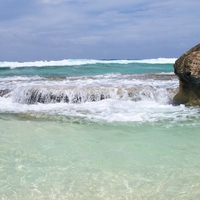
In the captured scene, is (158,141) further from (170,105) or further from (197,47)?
(197,47)

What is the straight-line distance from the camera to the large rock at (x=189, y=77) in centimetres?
761

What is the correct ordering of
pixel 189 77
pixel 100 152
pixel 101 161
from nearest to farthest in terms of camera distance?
pixel 101 161
pixel 100 152
pixel 189 77

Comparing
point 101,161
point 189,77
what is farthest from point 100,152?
point 189,77

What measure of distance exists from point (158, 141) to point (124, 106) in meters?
3.22

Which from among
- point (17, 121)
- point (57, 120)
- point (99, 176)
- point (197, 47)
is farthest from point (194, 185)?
point (197, 47)

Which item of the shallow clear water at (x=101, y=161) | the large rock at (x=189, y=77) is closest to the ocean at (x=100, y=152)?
the shallow clear water at (x=101, y=161)

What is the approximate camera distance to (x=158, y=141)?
15.3 ft

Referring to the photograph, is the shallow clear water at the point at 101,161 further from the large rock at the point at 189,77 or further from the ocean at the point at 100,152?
the large rock at the point at 189,77

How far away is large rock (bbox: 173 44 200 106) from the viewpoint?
7613mm

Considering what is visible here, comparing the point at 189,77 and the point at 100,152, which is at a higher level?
the point at 189,77

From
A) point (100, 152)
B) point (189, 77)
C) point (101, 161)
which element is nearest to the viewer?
point (101, 161)

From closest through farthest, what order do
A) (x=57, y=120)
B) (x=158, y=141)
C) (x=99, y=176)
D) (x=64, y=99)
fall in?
(x=99, y=176)
(x=158, y=141)
(x=57, y=120)
(x=64, y=99)

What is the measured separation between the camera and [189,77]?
775cm

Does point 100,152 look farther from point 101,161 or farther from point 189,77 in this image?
point 189,77
